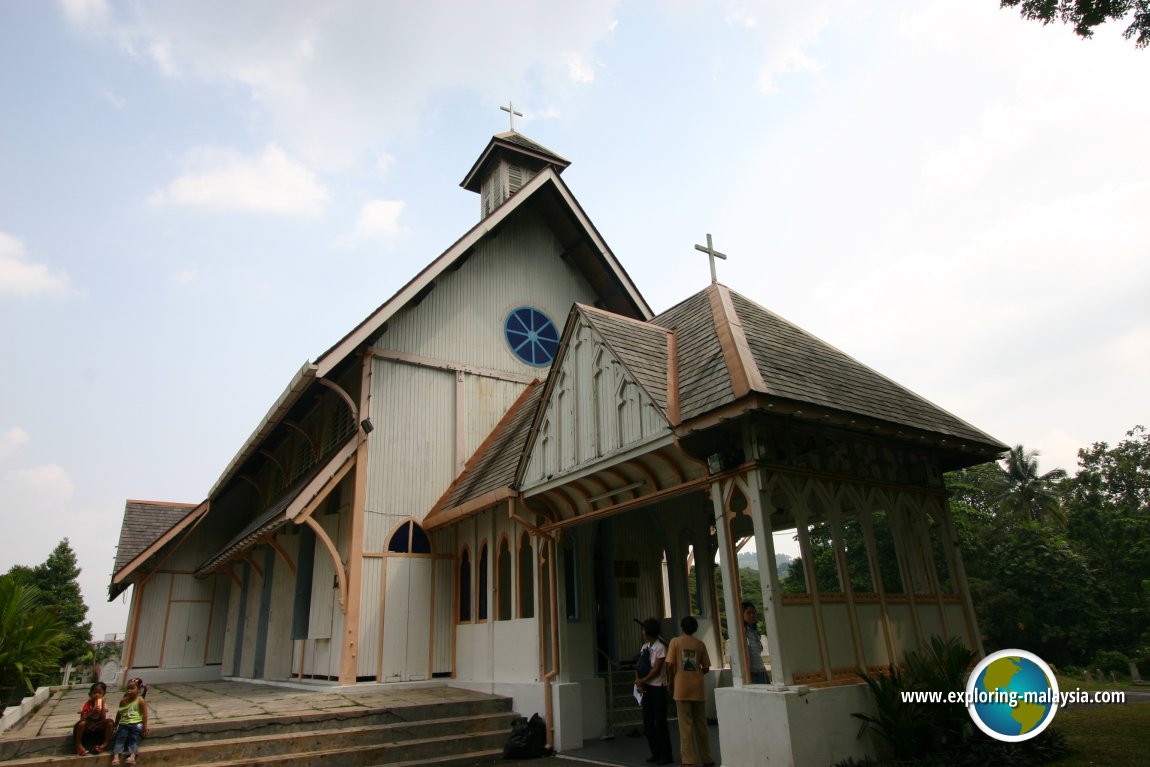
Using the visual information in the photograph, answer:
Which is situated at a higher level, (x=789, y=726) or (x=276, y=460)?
(x=276, y=460)

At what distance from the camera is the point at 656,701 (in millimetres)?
8602

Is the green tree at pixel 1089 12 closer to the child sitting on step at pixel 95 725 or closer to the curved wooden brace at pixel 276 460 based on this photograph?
the child sitting on step at pixel 95 725

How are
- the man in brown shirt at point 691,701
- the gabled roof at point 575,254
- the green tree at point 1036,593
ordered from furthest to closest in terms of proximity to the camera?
the green tree at point 1036,593
the gabled roof at point 575,254
the man in brown shirt at point 691,701

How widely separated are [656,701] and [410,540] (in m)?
6.26

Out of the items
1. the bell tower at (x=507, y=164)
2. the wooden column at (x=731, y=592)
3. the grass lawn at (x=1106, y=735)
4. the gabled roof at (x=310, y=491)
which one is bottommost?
the grass lawn at (x=1106, y=735)

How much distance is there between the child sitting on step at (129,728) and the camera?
784 cm

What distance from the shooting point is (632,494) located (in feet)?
29.6

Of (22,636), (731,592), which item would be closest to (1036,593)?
(731,592)

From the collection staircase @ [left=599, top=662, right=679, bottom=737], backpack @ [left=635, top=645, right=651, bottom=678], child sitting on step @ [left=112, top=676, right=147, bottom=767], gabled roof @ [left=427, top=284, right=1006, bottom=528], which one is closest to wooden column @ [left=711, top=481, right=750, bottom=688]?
gabled roof @ [left=427, top=284, right=1006, bottom=528]

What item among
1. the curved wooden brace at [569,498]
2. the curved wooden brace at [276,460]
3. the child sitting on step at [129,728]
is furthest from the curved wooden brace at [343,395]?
the curved wooden brace at [276,460]

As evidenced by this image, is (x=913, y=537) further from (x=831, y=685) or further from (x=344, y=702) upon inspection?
(x=344, y=702)

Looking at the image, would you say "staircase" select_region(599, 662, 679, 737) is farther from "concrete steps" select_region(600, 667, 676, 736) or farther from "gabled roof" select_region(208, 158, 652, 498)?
"gabled roof" select_region(208, 158, 652, 498)

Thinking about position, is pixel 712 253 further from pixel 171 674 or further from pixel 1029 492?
pixel 1029 492

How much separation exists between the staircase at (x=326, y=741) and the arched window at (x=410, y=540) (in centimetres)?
343
